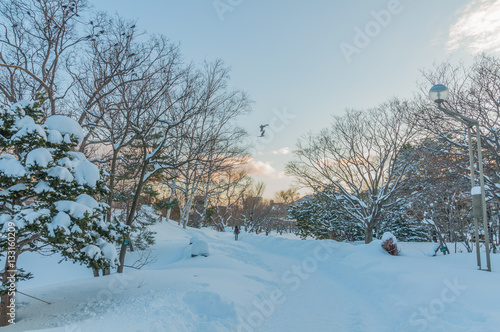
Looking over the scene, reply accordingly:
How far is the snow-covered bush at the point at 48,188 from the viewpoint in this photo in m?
4.59

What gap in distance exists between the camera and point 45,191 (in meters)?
4.95

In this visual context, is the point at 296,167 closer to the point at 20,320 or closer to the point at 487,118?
the point at 487,118

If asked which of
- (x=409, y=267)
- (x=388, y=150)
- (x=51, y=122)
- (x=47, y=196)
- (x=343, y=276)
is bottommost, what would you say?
(x=343, y=276)

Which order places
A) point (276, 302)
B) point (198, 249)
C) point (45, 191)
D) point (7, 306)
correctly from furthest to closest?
point (198, 249) < point (276, 302) < point (7, 306) < point (45, 191)

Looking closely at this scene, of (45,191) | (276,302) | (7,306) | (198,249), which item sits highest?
(45,191)

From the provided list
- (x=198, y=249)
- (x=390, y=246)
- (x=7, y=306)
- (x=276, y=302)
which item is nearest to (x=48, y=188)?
(x=7, y=306)

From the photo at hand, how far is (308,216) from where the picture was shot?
26.3m

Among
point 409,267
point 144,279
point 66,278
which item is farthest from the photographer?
point 66,278

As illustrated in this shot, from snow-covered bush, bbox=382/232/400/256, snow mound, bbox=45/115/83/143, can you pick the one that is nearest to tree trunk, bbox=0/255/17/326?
snow mound, bbox=45/115/83/143

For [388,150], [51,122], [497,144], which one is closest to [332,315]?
[51,122]

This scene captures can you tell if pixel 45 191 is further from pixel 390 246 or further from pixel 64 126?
pixel 390 246

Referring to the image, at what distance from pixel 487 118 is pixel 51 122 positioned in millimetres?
15014

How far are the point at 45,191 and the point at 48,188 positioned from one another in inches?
2.7

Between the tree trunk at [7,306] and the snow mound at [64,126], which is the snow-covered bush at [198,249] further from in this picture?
the snow mound at [64,126]
